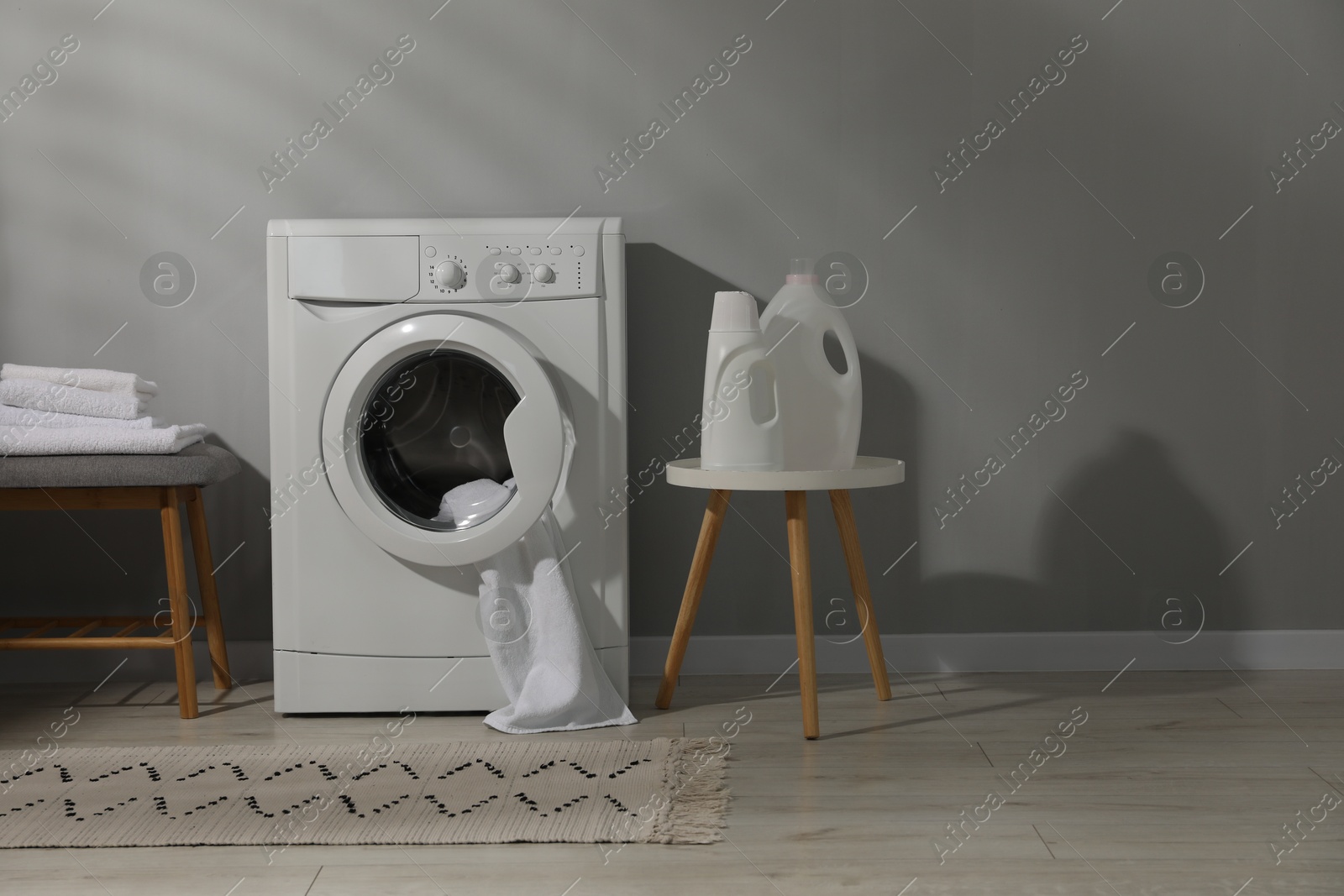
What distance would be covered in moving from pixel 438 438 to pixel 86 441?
1.96 ft

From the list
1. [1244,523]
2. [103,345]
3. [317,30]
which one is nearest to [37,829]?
[103,345]

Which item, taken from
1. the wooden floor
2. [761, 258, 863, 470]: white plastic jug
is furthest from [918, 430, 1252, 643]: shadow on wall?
[761, 258, 863, 470]: white plastic jug

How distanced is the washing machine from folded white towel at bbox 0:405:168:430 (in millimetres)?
248

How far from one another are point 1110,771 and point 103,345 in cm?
205

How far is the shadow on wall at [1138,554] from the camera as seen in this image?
2238 millimetres

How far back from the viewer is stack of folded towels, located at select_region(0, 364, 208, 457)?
6.06ft

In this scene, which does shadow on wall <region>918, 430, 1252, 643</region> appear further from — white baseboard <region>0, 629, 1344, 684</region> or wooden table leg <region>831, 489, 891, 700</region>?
wooden table leg <region>831, 489, 891, 700</region>

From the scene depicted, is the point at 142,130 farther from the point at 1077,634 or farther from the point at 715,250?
the point at 1077,634

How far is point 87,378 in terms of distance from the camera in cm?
196

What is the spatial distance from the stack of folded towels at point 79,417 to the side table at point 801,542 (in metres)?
0.92

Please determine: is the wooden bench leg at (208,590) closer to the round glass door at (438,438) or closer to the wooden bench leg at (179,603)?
the wooden bench leg at (179,603)

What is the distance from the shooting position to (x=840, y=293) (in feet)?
7.27

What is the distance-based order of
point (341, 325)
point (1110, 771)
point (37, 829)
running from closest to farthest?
1. point (37, 829)
2. point (1110, 771)
3. point (341, 325)

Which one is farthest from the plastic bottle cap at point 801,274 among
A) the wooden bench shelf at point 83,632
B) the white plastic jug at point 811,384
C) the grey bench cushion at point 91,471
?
the wooden bench shelf at point 83,632
